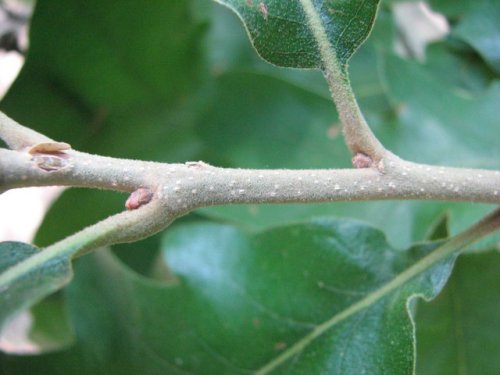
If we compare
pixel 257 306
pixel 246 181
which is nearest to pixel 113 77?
pixel 257 306

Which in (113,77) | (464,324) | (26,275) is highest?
(113,77)

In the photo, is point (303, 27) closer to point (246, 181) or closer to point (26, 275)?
point (246, 181)

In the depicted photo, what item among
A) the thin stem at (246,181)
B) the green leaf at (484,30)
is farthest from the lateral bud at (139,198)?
the green leaf at (484,30)

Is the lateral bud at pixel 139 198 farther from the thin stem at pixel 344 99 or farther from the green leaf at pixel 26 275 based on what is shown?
the thin stem at pixel 344 99

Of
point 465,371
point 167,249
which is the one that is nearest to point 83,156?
point 167,249

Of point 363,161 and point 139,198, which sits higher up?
point 363,161

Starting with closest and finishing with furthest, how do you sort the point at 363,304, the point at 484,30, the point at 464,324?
the point at 363,304, the point at 464,324, the point at 484,30

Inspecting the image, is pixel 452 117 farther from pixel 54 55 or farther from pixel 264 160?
pixel 54 55

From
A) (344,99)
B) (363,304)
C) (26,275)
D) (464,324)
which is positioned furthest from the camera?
(464,324)
